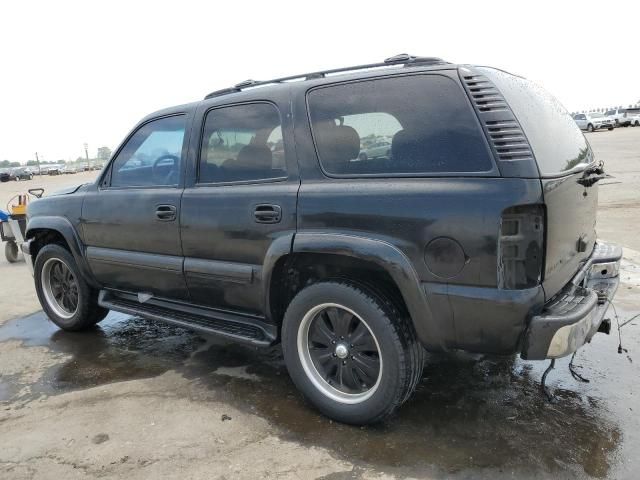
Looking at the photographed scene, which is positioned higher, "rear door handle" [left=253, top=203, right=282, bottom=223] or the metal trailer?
"rear door handle" [left=253, top=203, right=282, bottom=223]

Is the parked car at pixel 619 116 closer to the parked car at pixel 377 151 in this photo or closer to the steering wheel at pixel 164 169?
the steering wheel at pixel 164 169

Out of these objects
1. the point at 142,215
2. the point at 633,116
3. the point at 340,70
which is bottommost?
the point at 142,215

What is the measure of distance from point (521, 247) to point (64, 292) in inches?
165

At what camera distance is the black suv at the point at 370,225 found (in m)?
2.44

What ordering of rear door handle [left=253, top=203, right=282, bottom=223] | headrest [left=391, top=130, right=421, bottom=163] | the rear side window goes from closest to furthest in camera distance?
the rear side window, headrest [left=391, top=130, right=421, bottom=163], rear door handle [left=253, top=203, right=282, bottom=223]

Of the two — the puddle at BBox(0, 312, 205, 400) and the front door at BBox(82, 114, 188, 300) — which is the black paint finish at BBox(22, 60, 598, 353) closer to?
the front door at BBox(82, 114, 188, 300)

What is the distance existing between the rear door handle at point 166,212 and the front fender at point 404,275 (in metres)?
1.43

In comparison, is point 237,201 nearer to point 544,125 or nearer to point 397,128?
point 397,128

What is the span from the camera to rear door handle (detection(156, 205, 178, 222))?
3.63 meters

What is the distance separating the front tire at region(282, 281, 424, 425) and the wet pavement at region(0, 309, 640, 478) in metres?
0.17

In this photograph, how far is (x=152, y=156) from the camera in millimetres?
4020

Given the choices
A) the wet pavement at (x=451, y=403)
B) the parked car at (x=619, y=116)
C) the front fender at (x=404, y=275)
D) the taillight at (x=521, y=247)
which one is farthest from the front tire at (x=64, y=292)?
the parked car at (x=619, y=116)

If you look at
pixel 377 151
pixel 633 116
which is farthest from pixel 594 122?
pixel 377 151

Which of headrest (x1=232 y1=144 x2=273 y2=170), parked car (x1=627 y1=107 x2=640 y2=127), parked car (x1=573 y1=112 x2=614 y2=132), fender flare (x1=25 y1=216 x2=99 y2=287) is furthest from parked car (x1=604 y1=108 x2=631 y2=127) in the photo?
fender flare (x1=25 y1=216 x2=99 y2=287)
